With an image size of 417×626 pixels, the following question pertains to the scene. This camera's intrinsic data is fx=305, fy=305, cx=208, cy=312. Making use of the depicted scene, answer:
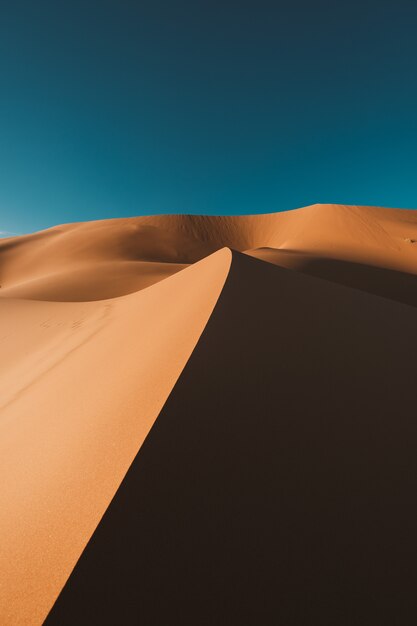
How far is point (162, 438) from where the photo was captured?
1.47 meters

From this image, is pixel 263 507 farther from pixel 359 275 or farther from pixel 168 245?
pixel 168 245

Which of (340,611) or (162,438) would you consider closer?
(340,611)

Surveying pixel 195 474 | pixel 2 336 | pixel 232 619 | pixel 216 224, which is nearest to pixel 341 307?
pixel 195 474

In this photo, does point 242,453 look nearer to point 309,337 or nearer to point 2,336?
point 309,337

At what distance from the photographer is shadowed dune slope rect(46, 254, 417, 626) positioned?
1005 mm

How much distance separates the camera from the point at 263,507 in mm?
1261

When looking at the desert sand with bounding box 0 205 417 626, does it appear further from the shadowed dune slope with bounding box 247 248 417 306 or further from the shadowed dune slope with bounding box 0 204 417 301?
the shadowed dune slope with bounding box 0 204 417 301

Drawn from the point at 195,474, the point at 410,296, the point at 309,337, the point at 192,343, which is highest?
the point at 410,296

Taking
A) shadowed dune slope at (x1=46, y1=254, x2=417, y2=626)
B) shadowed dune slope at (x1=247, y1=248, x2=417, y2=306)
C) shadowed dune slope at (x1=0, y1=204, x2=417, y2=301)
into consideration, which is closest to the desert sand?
shadowed dune slope at (x1=46, y1=254, x2=417, y2=626)

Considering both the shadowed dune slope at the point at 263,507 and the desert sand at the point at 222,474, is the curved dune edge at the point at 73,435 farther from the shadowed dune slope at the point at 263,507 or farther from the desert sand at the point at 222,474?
the shadowed dune slope at the point at 263,507

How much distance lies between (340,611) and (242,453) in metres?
0.62

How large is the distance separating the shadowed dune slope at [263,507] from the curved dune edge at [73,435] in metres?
0.12

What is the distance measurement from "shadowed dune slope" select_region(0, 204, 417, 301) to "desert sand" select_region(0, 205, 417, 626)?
1221 cm

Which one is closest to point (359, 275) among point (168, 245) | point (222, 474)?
point (222, 474)
